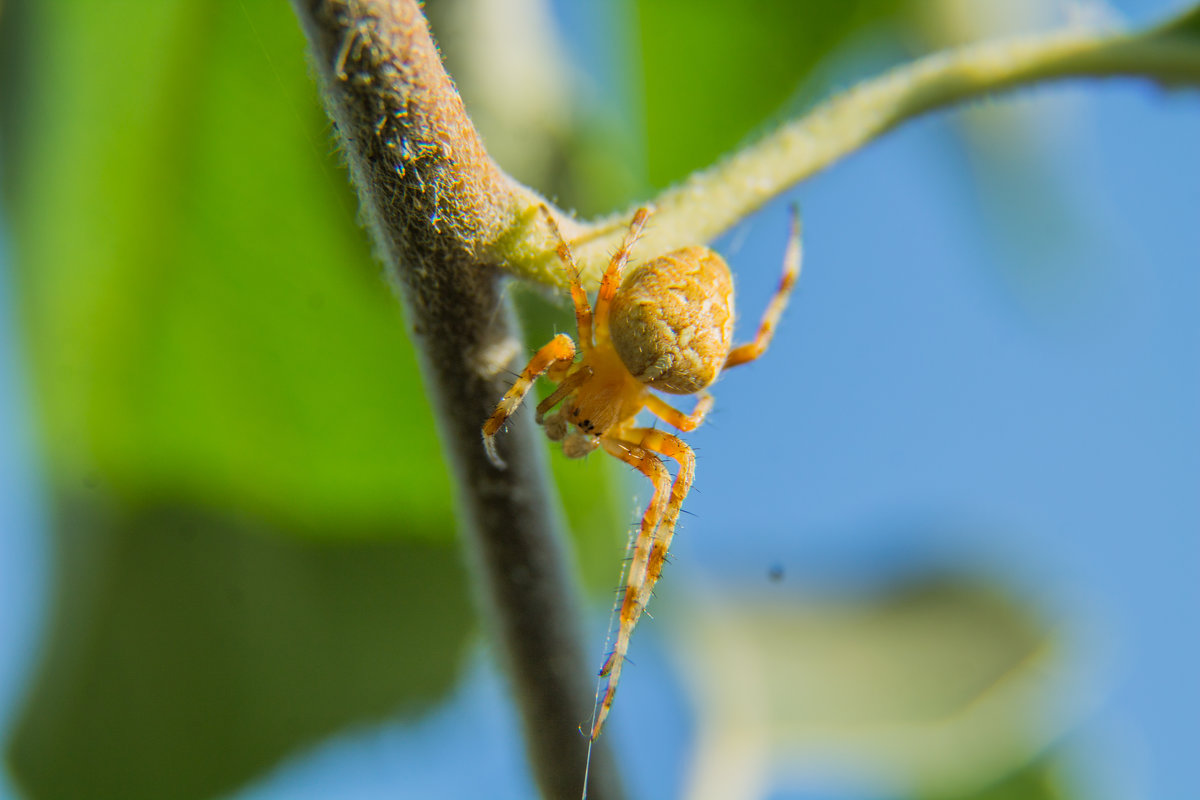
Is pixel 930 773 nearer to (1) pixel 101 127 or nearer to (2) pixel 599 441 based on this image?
(2) pixel 599 441

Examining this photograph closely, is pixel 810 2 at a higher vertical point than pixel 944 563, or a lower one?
higher

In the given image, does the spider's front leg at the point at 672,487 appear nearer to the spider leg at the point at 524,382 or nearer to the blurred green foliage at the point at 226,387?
the blurred green foliage at the point at 226,387

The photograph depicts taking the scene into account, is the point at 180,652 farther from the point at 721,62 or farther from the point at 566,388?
the point at 721,62

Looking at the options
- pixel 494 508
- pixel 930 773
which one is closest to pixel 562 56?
pixel 494 508

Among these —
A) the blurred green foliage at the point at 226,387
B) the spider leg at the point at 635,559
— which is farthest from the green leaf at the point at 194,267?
the spider leg at the point at 635,559

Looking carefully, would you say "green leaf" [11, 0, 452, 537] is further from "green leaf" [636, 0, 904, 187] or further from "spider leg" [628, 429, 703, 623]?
"green leaf" [636, 0, 904, 187]

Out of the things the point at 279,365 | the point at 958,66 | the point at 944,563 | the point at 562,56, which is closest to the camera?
the point at 958,66
